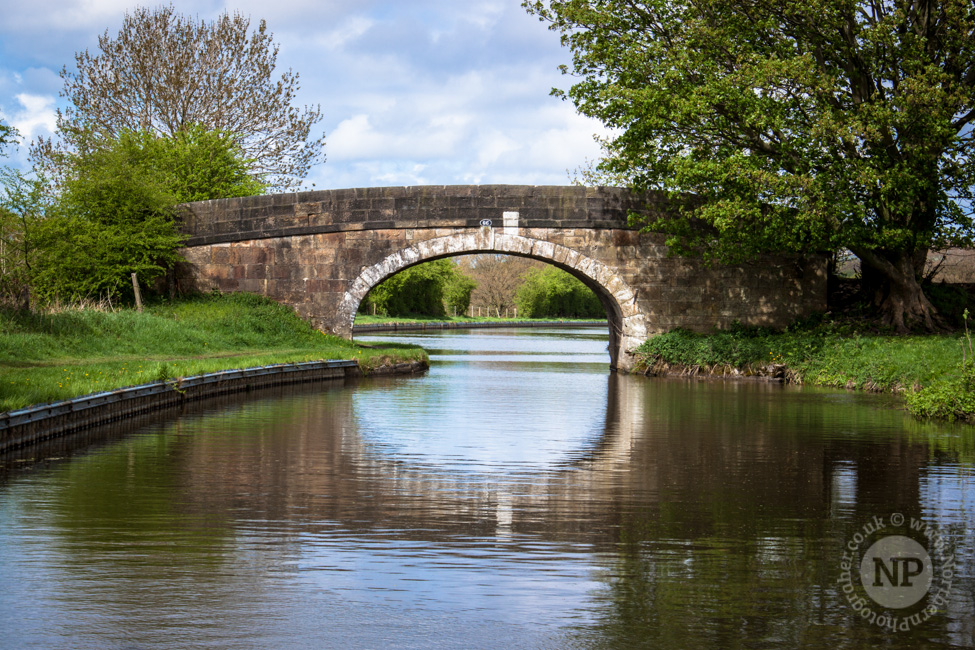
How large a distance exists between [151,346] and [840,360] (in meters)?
12.3

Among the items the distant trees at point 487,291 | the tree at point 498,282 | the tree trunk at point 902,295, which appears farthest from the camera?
the tree at point 498,282

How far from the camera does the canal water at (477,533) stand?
15.4 feet

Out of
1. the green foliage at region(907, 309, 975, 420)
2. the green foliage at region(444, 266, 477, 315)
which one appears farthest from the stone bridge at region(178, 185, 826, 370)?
the green foliage at region(444, 266, 477, 315)

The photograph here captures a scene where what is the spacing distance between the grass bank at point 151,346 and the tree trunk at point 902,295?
9450 millimetres

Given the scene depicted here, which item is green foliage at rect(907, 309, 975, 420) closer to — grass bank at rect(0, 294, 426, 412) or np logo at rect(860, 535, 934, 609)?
np logo at rect(860, 535, 934, 609)

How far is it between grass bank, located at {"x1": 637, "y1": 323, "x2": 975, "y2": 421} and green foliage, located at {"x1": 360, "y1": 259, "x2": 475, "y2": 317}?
1344 inches

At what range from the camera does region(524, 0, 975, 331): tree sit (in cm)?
1741

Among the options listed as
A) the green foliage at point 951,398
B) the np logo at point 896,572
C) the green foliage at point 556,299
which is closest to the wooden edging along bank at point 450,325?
the green foliage at point 556,299

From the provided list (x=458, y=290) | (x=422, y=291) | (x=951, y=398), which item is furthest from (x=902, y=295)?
(x=458, y=290)

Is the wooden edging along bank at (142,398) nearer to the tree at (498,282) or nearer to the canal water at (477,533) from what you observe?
the canal water at (477,533)

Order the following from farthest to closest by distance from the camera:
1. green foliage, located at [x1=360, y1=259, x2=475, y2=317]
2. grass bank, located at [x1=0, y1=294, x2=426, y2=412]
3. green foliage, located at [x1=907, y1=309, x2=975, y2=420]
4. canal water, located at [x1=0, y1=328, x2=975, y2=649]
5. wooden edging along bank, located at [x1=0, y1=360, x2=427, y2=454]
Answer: green foliage, located at [x1=360, y1=259, x2=475, y2=317] < green foliage, located at [x1=907, y1=309, x2=975, y2=420] < grass bank, located at [x1=0, y1=294, x2=426, y2=412] < wooden edging along bank, located at [x1=0, y1=360, x2=427, y2=454] < canal water, located at [x1=0, y1=328, x2=975, y2=649]

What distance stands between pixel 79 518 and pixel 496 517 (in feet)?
8.89

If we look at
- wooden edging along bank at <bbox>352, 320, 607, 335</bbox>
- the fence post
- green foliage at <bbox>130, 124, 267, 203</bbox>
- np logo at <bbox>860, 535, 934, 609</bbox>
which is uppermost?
green foliage at <bbox>130, 124, 267, 203</bbox>

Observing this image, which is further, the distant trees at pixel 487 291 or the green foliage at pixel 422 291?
the distant trees at pixel 487 291
